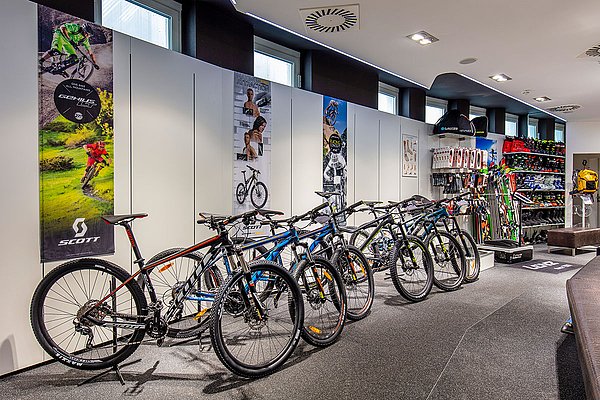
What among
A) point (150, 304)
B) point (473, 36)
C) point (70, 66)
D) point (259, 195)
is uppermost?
point (473, 36)

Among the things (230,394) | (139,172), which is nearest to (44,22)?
(139,172)

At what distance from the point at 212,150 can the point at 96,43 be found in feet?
4.36

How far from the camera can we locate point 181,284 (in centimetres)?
270

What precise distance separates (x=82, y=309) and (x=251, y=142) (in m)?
2.40

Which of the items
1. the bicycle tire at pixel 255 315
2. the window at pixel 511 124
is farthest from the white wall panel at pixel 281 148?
the window at pixel 511 124

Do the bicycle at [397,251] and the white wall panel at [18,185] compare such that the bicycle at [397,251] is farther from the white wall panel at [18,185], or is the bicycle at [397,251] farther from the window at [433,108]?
the window at [433,108]

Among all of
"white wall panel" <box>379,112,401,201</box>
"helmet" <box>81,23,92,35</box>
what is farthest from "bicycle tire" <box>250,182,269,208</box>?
"white wall panel" <box>379,112,401,201</box>

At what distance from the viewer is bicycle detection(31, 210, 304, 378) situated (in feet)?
8.05

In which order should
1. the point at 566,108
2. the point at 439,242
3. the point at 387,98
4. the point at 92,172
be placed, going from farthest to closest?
the point at 566,108 < the point at 387,98 < the point at 439,242 < the point at 92,172

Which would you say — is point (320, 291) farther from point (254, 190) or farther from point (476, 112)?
point (476, 112)

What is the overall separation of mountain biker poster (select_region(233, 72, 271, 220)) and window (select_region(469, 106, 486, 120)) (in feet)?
20.3

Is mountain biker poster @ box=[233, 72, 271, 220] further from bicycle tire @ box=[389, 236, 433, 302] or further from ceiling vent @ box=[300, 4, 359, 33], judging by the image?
bicycle tire @ box=[389, 236, 433, 302]

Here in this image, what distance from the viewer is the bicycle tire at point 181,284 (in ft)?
9.29

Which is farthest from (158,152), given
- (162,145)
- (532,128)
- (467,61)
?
(532,128)
